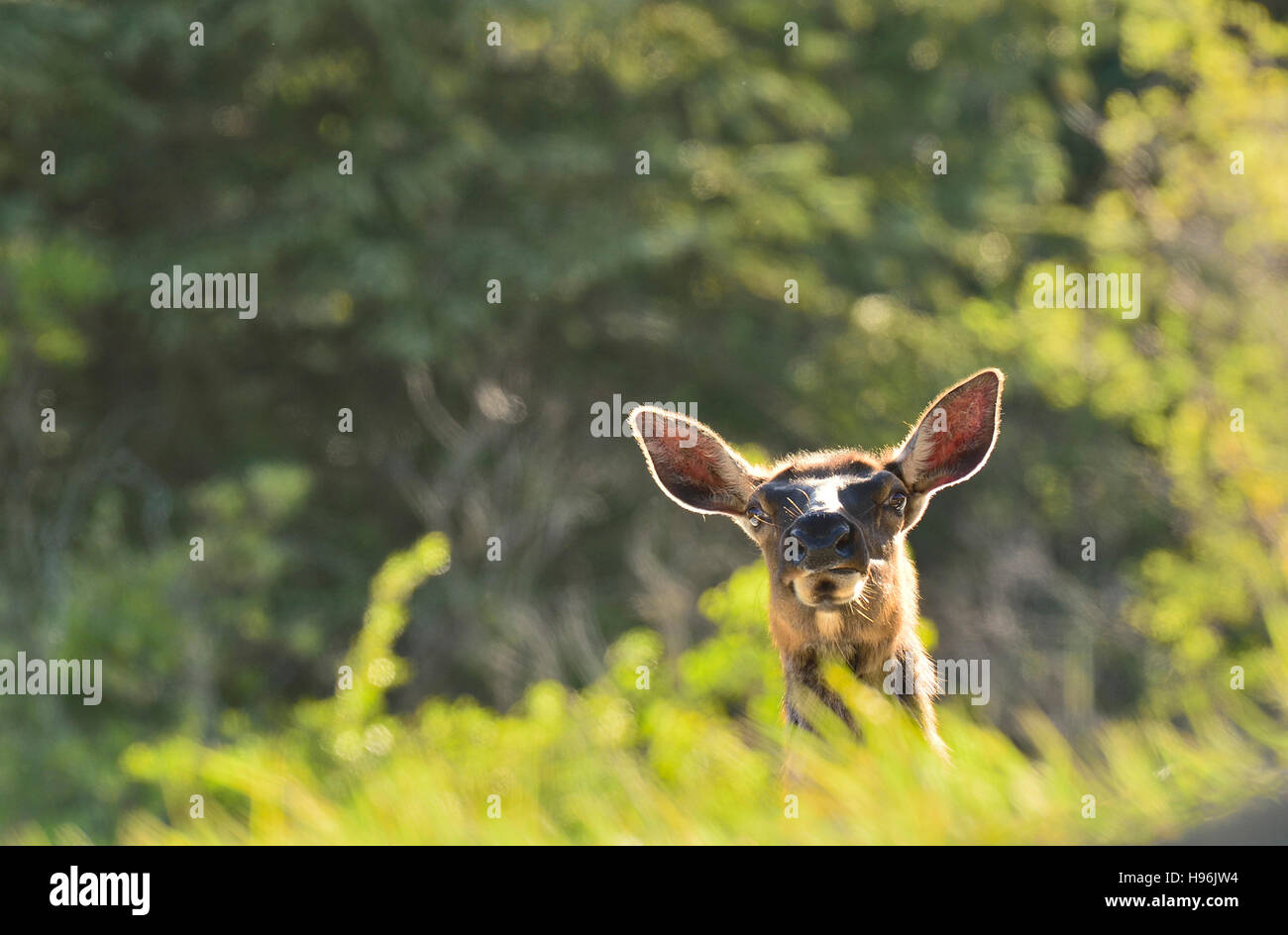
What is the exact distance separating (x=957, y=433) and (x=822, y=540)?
60 centimetres

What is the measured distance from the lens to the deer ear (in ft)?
15.3

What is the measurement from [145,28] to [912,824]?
14.2 meters

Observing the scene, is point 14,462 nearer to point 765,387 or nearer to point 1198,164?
point 765,387

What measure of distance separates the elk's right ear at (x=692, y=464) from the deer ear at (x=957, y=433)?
56cm

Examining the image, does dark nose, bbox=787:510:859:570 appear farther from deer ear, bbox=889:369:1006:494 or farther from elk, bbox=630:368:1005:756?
deer ear, bbox=889:369:1006:494

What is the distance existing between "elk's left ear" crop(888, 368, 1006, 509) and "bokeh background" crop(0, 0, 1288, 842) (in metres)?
7.41

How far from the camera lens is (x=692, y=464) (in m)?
5.03

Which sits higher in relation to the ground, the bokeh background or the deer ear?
the bokeh background

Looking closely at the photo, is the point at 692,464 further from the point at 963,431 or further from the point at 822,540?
→ the point at 963,431

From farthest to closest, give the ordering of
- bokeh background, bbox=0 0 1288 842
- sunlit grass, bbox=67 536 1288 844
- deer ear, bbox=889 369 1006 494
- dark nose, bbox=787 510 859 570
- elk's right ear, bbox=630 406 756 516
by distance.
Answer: bokeh background, bbox=0 0 1288 842
elk's right ear, bbox=630 406 756 516
deer ear, bbox=889 369 1006 494
dark nose, bbox=787 510 859 570
sunlit grass, bbox=67 536 1288 844

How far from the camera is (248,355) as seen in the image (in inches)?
730

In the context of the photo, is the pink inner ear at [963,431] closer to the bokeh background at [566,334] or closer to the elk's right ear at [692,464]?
the elk's right ear at [692,464]

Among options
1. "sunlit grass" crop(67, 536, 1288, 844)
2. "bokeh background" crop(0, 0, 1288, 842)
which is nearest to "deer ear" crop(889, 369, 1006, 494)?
"sunlit grass" crop(67, 536, 1288, 844)

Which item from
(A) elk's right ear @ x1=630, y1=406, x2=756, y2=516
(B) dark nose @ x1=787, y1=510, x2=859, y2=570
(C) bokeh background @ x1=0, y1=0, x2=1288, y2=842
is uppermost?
(C) bokeh background @ x1=0, y1=0, x2=1288, y2=842
